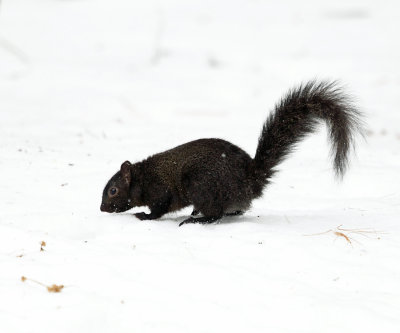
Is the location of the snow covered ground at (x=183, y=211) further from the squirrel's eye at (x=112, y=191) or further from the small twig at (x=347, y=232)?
the squirrel's eye at (x=112, y=191)

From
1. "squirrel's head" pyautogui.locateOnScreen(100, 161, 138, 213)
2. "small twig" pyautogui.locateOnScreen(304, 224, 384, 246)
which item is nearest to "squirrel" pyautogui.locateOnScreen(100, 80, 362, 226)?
"squirrel's head" pyautogui.locateOnScreen(100, 161, 138, 213)

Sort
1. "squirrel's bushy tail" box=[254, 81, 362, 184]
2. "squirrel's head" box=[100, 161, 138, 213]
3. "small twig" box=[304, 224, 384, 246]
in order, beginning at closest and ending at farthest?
"small twig" box=[304, 224, 384, 246], "squirrel's bushy tail" box=[254, 81, 362, 184], "squirrel's head" box=[100, 161, 138, 213]

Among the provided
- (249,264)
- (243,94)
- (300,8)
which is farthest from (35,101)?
(300,8)

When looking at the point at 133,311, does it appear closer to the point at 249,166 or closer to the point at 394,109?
the point at 249,166

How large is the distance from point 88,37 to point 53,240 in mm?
17646

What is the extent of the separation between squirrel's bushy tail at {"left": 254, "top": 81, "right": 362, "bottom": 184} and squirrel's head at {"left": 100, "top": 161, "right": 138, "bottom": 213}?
136 centimetres

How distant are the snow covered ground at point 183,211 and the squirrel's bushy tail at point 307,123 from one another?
63 cm

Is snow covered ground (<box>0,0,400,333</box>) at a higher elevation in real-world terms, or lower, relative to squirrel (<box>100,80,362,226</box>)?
lower

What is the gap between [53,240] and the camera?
14.5ft

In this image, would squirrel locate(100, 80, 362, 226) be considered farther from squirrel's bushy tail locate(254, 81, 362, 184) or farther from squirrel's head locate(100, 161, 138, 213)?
squirrel's head locate(100, 161, 138, 213)

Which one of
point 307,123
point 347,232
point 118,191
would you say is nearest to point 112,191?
point 118,191

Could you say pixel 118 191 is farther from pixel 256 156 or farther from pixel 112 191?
pixel 256 156

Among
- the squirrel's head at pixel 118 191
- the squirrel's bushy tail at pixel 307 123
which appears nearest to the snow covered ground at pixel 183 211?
the squirrel's head at pixel 118 191

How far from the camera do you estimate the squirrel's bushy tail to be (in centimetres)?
499
